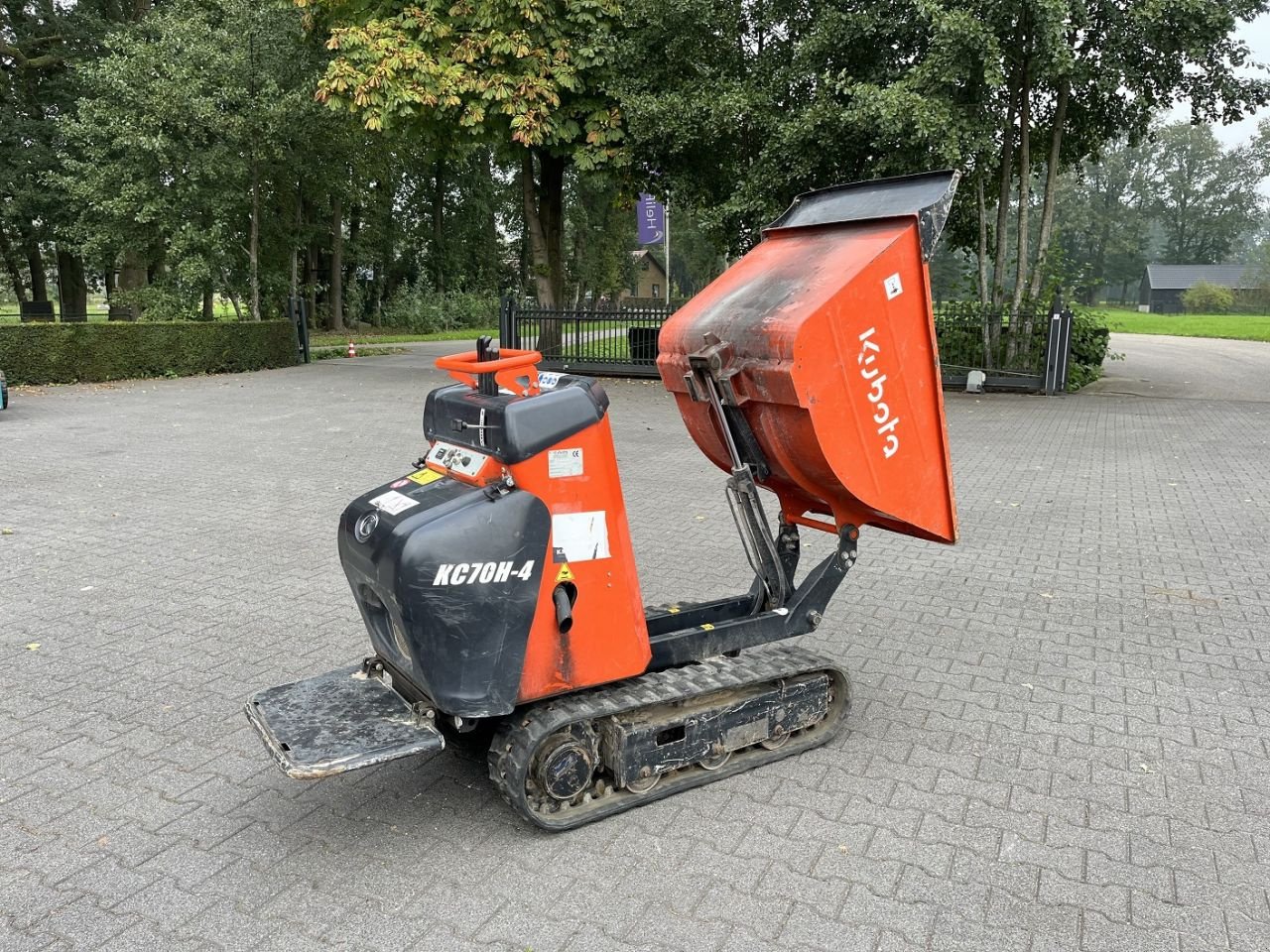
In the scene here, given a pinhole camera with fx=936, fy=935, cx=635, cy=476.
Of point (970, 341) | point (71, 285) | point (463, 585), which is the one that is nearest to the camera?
point (463, 585)

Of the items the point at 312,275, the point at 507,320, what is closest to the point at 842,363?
the point at 507,320

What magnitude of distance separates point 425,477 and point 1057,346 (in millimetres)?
15967

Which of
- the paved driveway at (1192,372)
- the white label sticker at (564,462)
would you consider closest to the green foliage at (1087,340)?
the paved driveway at (1192,372)

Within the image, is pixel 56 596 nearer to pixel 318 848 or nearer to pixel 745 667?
pixel 318 848

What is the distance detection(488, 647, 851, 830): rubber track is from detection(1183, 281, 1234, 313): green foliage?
7765cm

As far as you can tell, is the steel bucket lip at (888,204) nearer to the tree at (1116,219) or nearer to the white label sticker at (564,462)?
the white label sticker at (564,462)

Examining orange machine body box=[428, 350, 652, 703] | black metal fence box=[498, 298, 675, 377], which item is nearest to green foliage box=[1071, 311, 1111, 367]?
black metal fence box=[498, 298, 675, 377]

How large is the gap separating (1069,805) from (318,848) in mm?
2855

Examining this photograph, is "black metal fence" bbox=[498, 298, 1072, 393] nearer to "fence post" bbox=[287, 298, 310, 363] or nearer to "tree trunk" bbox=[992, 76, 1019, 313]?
"tree trunk" bbox=[992, 76, 1019, 313]

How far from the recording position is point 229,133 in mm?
21203

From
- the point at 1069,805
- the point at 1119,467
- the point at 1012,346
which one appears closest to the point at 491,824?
the point at 1069,805

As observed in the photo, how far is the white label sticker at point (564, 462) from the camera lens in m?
3.33

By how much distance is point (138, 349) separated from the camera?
19422mm

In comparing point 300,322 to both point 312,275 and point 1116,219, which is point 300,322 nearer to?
point 312,275
